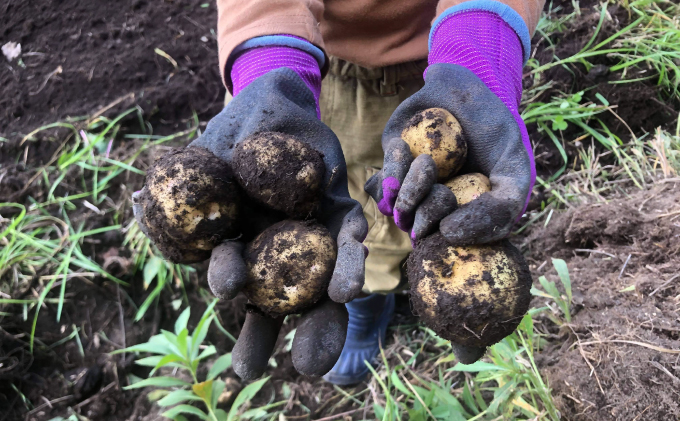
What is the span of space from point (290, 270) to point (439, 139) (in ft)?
1.89

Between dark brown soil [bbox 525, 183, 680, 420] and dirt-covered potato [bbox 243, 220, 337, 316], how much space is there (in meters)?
0.96

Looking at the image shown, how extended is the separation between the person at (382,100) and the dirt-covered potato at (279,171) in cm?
11

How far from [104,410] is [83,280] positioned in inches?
27.5

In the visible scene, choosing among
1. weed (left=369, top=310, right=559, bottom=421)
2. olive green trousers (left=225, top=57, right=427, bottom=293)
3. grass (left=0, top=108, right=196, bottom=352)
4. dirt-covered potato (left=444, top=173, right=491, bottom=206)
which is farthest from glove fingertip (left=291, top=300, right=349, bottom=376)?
grass (left=0, top=108, right=196, bottom=352)

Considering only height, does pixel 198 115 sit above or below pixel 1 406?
above

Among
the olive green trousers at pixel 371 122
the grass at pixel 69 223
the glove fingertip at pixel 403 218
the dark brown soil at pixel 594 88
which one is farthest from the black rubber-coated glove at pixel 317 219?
the dark brown soil at pixel 594 88

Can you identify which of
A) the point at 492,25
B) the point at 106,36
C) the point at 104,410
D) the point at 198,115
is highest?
the point at 492,25

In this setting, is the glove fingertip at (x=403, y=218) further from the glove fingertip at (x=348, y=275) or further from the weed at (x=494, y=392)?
the weed at (x=494, y=392)

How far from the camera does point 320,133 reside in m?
1.38

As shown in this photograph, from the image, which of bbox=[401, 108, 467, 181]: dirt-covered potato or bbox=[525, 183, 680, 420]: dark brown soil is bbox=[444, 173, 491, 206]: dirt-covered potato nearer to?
bbox=[401, 108, 467, 181]: dirt-covered potato

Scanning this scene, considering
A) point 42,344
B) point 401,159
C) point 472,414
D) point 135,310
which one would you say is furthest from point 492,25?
point 42,344

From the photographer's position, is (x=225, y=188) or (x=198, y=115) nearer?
(x=225, y=188)

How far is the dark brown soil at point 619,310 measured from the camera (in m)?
1.34

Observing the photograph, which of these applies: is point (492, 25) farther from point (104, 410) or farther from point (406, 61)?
point (104, 410)
